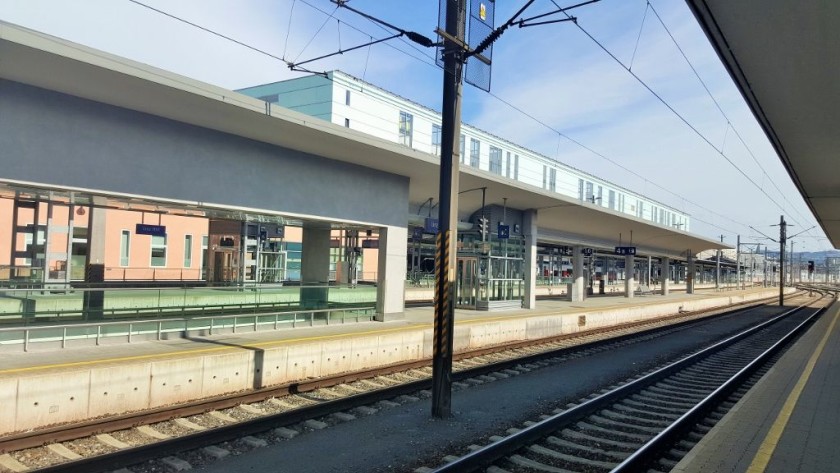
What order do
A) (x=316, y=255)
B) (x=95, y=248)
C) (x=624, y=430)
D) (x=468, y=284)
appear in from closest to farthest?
(x=624, y=430) < (x=95, y=248) < (x=316, y=255) < (x=468, y=284)

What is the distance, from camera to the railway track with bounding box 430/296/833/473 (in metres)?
6.55

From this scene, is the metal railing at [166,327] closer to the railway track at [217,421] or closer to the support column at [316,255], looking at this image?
the railway track at [217,421]

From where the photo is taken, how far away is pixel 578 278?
114ft

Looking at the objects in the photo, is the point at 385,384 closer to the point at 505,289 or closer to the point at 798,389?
the point at 798,389

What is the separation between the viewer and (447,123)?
873 cm

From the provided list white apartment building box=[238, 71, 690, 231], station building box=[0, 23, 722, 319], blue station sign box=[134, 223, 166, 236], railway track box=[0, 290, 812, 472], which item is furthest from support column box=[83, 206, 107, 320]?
white apartment building box=[238, 71, 690, 231]

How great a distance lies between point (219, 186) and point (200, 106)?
2310 mm

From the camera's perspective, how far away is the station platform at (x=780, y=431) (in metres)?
6.02

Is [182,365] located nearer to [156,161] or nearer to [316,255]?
[156,161]

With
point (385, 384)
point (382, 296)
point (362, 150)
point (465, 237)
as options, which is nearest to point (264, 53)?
point (362, 150)

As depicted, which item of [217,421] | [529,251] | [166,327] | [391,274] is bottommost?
[217,421]

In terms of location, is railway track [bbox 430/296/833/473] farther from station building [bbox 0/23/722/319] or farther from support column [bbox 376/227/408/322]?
support column [bbox 376/227/408/322]

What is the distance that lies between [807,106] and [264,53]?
1152cm

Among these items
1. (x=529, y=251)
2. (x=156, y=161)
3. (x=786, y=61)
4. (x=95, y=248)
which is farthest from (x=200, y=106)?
(x=529, y=251)
